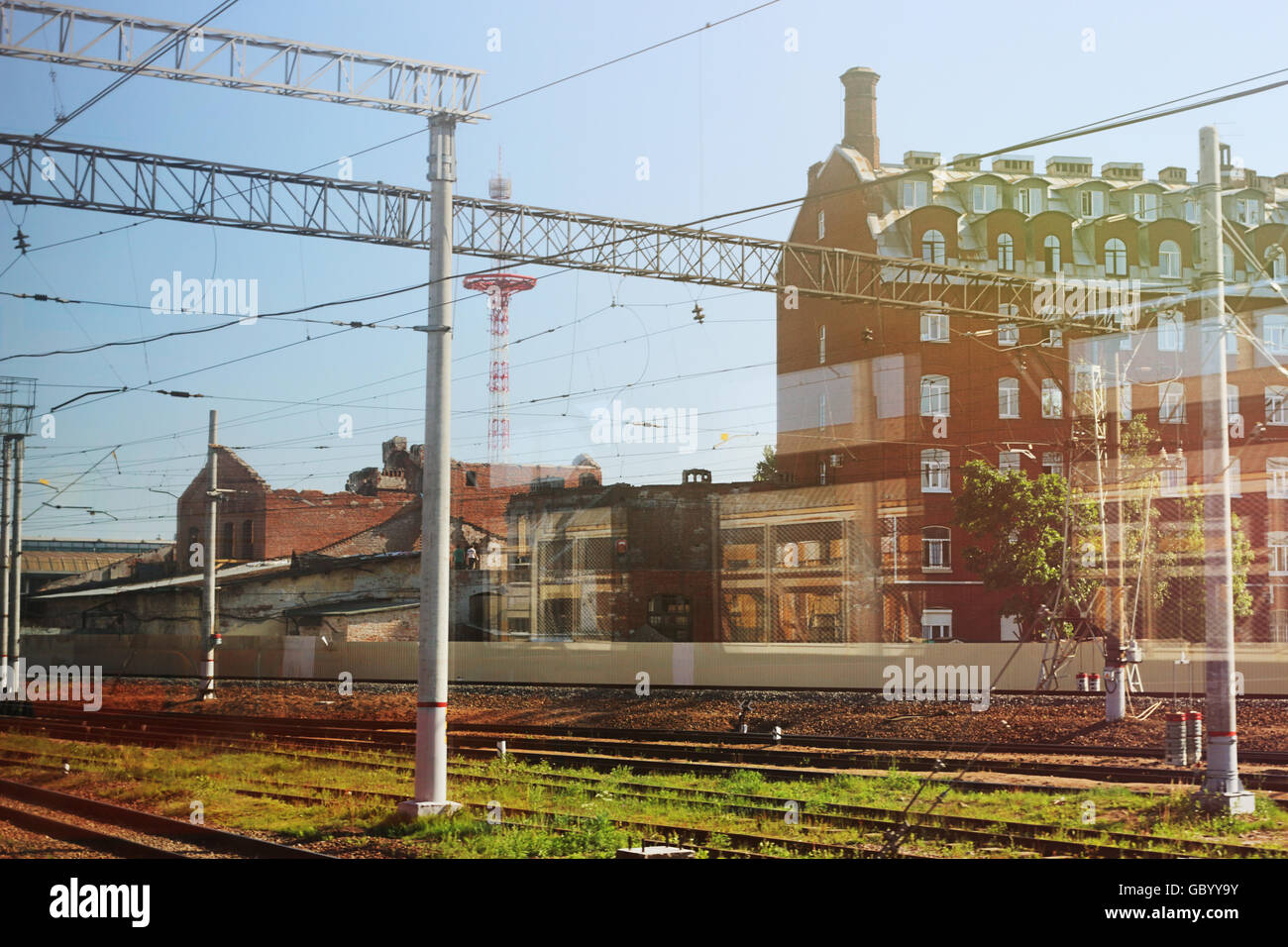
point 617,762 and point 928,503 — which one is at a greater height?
point 928,503

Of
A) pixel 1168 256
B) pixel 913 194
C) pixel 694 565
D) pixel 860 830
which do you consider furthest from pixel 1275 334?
pixel 860 830

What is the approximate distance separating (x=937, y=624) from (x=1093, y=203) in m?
13.5

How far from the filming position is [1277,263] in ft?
95.6

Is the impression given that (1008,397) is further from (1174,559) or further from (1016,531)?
(1174,559)

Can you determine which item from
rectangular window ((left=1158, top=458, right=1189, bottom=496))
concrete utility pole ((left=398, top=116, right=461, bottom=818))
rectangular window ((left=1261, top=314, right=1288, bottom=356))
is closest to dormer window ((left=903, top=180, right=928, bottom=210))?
rectangular window ((left=1261, top=314, right=1288, bottom=356))

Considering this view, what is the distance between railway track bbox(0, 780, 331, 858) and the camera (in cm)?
1227

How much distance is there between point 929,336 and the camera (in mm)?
36438

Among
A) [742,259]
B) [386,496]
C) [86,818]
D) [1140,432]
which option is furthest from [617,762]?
[386,496]

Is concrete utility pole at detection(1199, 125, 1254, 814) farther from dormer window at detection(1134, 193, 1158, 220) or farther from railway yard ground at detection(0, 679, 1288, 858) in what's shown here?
dormer window at detection(1134, 193, 1158, 220)

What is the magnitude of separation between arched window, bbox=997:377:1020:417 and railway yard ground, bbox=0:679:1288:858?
11535 mm

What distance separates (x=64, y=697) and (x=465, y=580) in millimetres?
14542

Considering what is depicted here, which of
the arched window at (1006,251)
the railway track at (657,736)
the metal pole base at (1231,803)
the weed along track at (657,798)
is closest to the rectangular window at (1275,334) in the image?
the arched window at (1006,251)

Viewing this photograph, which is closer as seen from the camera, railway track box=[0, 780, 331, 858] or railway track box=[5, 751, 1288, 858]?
railway track box=[5, 751, 1288, 858]
